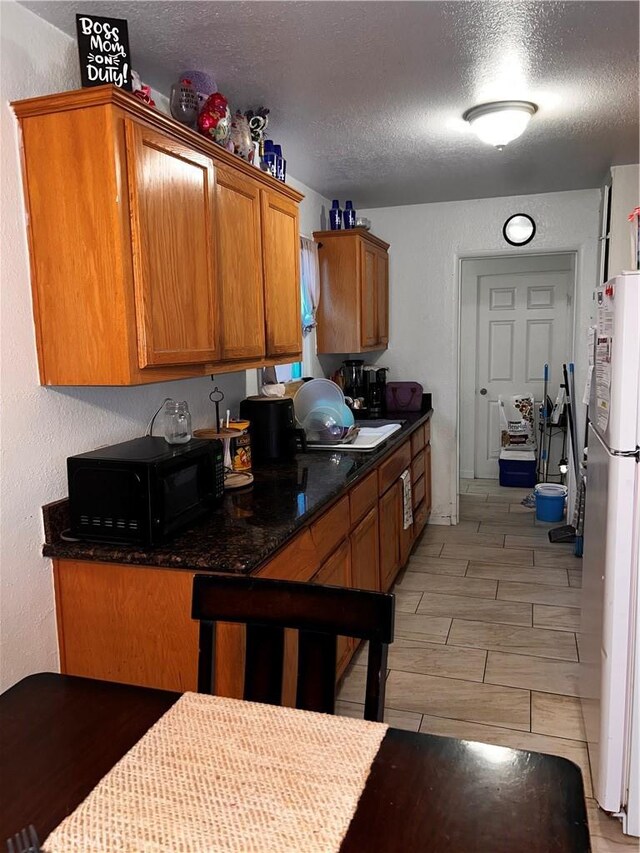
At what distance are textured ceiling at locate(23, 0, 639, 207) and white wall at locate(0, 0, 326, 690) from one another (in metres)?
0.12

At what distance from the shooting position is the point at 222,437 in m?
2.49

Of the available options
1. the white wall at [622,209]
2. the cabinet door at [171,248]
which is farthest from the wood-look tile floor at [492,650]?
the white wall at [622,209]

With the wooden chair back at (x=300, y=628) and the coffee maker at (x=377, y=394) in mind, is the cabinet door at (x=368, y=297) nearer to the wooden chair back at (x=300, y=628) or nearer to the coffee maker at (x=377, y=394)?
the coffee maker at (x=377, y=394)

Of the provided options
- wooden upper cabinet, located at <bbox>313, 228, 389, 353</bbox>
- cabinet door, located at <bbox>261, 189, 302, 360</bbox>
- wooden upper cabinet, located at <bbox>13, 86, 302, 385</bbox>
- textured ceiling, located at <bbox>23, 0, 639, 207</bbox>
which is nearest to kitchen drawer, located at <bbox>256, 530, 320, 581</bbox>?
wooden upper cabinet, located at <bbox>13, 86, 302, 385</bbox>

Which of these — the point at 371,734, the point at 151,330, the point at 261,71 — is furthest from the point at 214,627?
the point at 261,71

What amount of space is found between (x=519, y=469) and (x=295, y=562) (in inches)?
169

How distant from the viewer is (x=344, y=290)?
4.09 m

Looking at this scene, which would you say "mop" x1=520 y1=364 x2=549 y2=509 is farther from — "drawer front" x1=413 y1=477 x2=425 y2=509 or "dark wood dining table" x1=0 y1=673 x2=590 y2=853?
"dark wood dining table" x1=0 y1=673 x2=590 y2=853

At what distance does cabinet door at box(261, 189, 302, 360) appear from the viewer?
103 inches

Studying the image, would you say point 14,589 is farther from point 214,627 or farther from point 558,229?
point 558,229

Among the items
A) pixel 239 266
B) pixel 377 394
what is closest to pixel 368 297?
pixel 377 394

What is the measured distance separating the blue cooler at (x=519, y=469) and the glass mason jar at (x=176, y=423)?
14.0 feet

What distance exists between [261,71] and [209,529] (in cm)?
159

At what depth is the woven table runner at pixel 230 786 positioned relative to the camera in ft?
2.78
